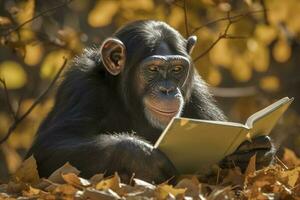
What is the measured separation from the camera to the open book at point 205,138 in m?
6.42

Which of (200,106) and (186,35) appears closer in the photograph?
(200,106)

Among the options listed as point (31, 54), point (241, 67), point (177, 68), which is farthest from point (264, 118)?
point (241, 67)

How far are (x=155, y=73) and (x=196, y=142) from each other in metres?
1.31

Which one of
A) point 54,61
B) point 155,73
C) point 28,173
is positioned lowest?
point 54,61

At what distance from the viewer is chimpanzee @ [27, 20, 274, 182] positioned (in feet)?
23.4

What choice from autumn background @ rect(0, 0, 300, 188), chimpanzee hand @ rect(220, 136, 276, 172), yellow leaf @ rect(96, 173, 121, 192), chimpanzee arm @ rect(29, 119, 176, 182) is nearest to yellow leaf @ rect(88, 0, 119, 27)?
autumn background @ rect(0, 0, 300, 188)

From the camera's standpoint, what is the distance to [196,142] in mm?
6645

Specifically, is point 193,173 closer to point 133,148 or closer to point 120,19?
point 133,148

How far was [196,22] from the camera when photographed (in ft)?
35.2

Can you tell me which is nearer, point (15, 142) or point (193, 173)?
point (193, 173)

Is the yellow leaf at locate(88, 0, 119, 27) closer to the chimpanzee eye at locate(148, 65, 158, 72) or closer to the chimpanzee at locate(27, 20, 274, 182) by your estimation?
the chimpanzee at locate(27, 20, 274, 182)

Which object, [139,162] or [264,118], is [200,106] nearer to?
[264,118]

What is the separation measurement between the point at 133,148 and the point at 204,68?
11.8 ft

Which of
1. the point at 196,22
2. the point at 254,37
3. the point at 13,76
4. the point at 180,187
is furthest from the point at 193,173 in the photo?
the point at 13,76
